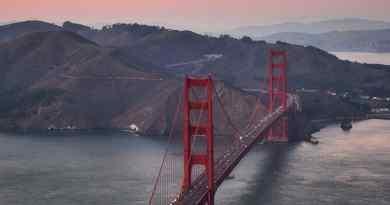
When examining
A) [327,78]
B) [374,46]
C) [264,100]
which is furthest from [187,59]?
[374,46]

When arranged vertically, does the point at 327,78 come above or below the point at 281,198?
above

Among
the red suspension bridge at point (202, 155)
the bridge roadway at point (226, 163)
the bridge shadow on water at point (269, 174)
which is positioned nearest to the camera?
the bridge roadway at point (226, 163)

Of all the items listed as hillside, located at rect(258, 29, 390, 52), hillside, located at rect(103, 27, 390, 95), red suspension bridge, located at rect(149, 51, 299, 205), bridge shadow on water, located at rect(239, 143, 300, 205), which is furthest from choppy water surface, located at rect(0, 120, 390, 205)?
hillside, located at rect(258, 29, 390, 52)

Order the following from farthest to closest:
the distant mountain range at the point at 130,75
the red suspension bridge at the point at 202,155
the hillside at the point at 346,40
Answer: the hillside at the point at 346,40
the distant mountain range at the point at 130,75
the red suspension bridge at the point at 202,155

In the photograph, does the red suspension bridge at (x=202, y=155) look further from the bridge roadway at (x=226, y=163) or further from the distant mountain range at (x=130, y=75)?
the distant mountain range at (x=130, y=75)

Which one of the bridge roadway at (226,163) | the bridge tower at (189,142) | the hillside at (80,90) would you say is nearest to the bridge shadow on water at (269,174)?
the bridge roadway at (226,163)

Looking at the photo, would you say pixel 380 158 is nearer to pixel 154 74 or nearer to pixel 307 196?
pixel 307 196
